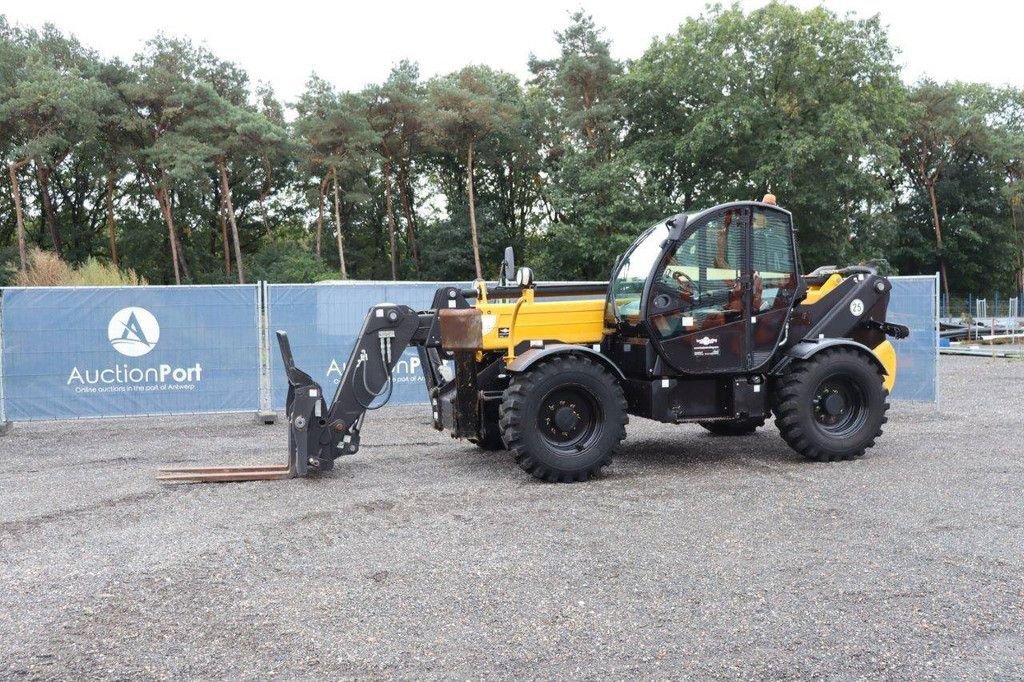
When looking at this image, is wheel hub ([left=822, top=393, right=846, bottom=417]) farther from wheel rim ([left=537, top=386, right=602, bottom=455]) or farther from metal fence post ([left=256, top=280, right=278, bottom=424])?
metal fence post ([left=256, top=280, right=278, bottom=424])

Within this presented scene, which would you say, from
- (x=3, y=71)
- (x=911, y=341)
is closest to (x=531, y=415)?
(x=911, y=341)

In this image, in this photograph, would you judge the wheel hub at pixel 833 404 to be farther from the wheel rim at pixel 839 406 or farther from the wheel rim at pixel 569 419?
the wheel rim at pixel 569 419

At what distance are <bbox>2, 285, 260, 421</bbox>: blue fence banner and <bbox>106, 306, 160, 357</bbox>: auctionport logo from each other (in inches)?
0.5

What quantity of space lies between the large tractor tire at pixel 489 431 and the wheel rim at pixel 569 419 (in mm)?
573

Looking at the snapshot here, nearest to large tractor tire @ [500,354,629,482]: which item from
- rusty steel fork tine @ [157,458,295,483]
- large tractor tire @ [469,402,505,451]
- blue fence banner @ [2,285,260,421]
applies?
large tractor tire @ [469,402,505,451]

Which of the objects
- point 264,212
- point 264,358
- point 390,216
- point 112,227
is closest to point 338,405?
point 264,358

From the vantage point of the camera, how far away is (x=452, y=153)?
43.7 meters

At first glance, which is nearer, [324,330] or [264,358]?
[264,358]

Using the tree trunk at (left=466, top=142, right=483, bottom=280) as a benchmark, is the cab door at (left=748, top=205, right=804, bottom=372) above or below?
below

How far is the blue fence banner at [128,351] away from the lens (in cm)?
1133

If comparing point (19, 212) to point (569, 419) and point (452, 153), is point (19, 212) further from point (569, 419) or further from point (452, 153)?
point (569, 419)

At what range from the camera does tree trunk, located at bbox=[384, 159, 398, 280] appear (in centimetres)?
4511

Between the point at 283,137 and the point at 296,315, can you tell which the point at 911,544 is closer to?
the point at 296,315

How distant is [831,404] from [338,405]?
465cm
